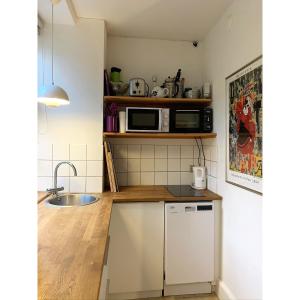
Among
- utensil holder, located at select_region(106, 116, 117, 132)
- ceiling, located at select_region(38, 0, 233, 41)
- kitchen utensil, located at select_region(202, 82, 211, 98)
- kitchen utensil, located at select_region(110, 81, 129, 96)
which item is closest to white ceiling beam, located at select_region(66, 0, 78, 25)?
ceiling, located at select_region(38, 0, 233, 41)

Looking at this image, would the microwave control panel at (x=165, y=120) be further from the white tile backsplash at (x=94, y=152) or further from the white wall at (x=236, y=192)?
the white tile backsplash at (x=94, y=152)

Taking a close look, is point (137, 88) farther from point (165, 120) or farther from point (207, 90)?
point (207, 90)

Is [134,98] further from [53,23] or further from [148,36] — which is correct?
[53,23]

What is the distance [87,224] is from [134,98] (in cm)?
130

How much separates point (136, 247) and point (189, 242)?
0.48m

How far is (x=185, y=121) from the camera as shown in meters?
2.46

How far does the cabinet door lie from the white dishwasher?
83 millimetres

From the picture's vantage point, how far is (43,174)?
7.64 feet

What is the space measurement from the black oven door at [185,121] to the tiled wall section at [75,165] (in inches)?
29.9

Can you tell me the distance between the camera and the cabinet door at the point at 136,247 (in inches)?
85.1

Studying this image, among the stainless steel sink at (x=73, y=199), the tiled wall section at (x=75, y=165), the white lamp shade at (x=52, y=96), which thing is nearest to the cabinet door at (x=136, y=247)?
the stainless steel sink at (x=73, y=199)

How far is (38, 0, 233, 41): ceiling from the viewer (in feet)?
6.75

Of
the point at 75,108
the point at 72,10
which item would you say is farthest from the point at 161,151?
the point at 72,10
